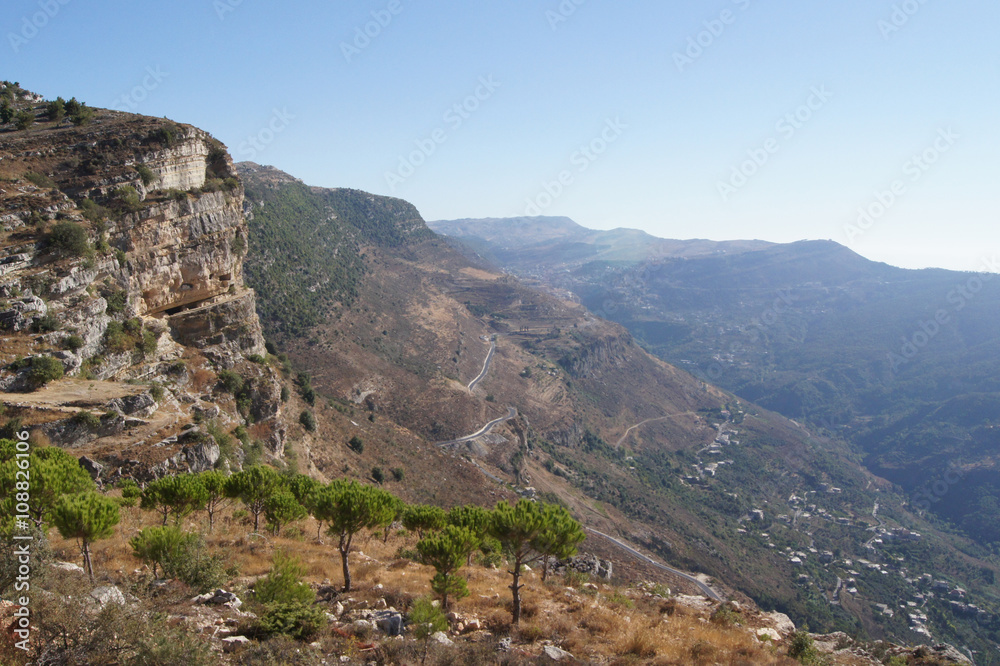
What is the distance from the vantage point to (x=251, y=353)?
36531mm

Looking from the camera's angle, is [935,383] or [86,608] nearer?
[86,608]

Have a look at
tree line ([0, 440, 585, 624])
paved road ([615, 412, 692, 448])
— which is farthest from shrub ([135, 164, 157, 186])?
paved road ([615, 412, 692, 448])

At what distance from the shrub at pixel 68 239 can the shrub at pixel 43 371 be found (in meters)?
5.94

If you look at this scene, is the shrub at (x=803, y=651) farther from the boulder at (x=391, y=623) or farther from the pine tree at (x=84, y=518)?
the pine tree at (x=84, y=518)

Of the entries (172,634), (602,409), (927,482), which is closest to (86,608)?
(172,634)

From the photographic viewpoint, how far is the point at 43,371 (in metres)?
23.3

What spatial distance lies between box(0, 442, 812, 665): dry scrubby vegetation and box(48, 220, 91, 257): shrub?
1242 centimetres

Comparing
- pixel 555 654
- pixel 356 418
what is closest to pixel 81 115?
pixel 356 418

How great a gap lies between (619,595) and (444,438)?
4979cm

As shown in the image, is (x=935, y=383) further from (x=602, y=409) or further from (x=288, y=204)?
(x=288, y=204)

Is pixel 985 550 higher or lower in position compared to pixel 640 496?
lower

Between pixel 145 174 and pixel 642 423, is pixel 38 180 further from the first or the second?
pixel 642 423

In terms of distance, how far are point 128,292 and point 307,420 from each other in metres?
16.6

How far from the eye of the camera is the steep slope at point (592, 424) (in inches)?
2566
